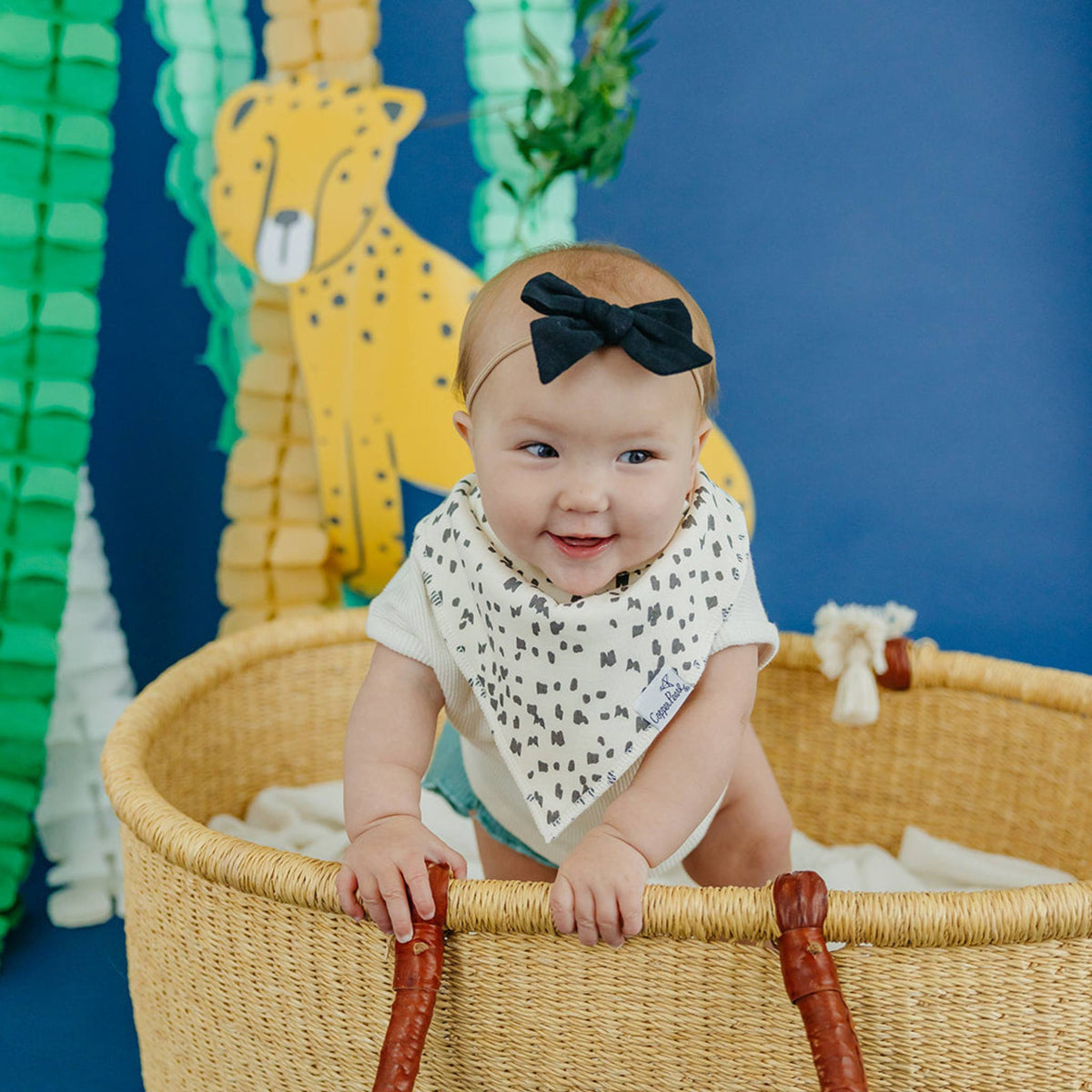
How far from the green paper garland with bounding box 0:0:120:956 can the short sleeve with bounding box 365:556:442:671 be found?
0.61 meters

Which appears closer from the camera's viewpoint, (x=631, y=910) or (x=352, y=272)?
(x=631, y=910)

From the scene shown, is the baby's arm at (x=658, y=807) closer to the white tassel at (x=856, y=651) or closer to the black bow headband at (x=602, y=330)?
the black bow headband at (x=602, y=330)

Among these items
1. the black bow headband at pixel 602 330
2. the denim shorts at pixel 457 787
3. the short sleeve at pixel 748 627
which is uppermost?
the black bow headband at pixel 602 330

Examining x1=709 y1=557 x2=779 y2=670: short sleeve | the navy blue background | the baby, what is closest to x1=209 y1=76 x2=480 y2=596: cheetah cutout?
the navy blue background

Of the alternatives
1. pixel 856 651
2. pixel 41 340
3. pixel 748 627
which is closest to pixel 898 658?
pixel 856 651

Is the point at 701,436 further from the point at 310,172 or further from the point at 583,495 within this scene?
the point at 310,172

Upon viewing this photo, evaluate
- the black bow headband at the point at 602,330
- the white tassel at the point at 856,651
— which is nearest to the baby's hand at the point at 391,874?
the black bow headband at the point at 602,330

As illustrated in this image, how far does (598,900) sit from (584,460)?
0.28 meters

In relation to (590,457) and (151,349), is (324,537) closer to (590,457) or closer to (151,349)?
(151,349)

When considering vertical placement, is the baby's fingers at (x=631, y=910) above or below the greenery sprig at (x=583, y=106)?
below

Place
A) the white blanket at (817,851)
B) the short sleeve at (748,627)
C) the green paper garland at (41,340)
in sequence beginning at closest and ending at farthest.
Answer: the short sleeve at (748,627) < the white blanket at (817,851) < the green paper garland at (41,340)

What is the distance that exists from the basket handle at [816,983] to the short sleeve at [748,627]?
0.22m

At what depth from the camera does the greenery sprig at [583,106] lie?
140 centimetres

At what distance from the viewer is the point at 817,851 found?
1343mm
